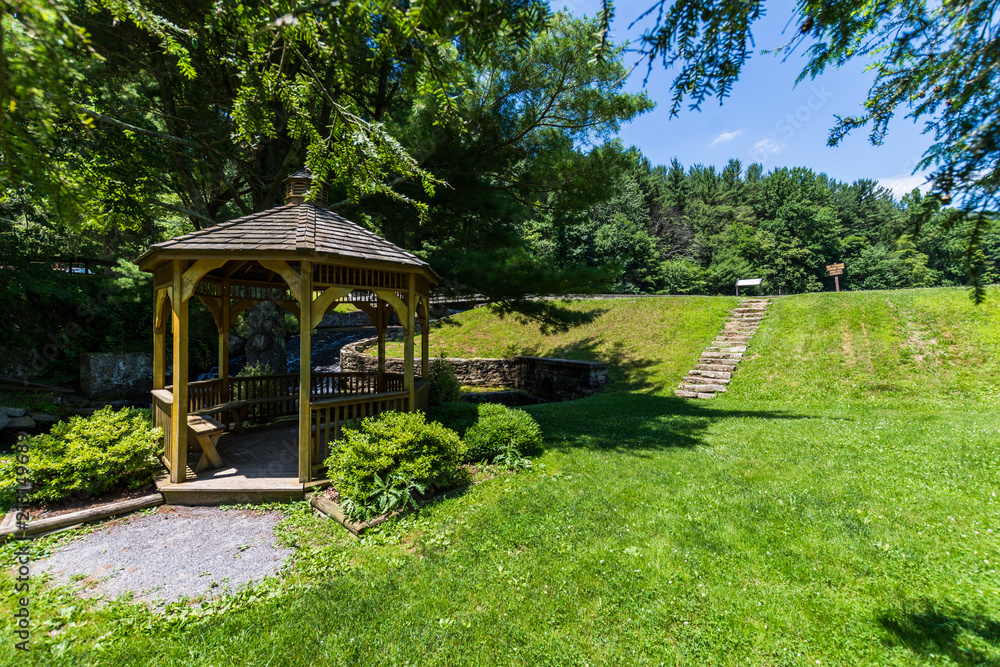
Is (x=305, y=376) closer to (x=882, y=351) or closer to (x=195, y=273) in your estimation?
(x=195, y=273)

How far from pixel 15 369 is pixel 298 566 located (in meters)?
14.8

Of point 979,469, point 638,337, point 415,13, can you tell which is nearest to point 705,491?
point 979,469

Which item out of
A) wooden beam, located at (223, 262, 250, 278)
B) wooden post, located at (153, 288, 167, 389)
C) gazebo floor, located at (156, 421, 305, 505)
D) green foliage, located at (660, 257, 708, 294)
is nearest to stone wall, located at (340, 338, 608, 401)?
wooden beam, located at (223, 262, 250, 278)

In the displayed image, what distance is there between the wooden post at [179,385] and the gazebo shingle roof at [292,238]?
53 centimetres

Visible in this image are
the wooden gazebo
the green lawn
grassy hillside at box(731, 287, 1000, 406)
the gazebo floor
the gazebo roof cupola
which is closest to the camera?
the green lawn

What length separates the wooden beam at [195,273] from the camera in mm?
5676

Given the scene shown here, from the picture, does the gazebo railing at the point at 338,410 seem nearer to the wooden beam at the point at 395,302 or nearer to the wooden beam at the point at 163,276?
the wooden beam at the point at 395,302

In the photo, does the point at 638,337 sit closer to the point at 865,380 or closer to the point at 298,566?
the point at 865,380

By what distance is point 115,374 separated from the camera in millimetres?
13633

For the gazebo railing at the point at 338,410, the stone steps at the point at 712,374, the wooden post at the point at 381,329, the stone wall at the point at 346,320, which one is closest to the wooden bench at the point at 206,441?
the gazebo railing at the point at 338,410

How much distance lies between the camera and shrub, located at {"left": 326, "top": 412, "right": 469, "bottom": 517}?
4977 mm

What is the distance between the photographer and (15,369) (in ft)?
40.3

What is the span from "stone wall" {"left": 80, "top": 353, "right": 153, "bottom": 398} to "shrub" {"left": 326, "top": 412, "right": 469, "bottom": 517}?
1295cm

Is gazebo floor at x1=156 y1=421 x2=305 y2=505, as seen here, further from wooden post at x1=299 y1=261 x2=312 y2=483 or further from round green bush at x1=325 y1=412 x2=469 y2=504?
round green bush at x1=325 y1=412 x2=469 y2=504
